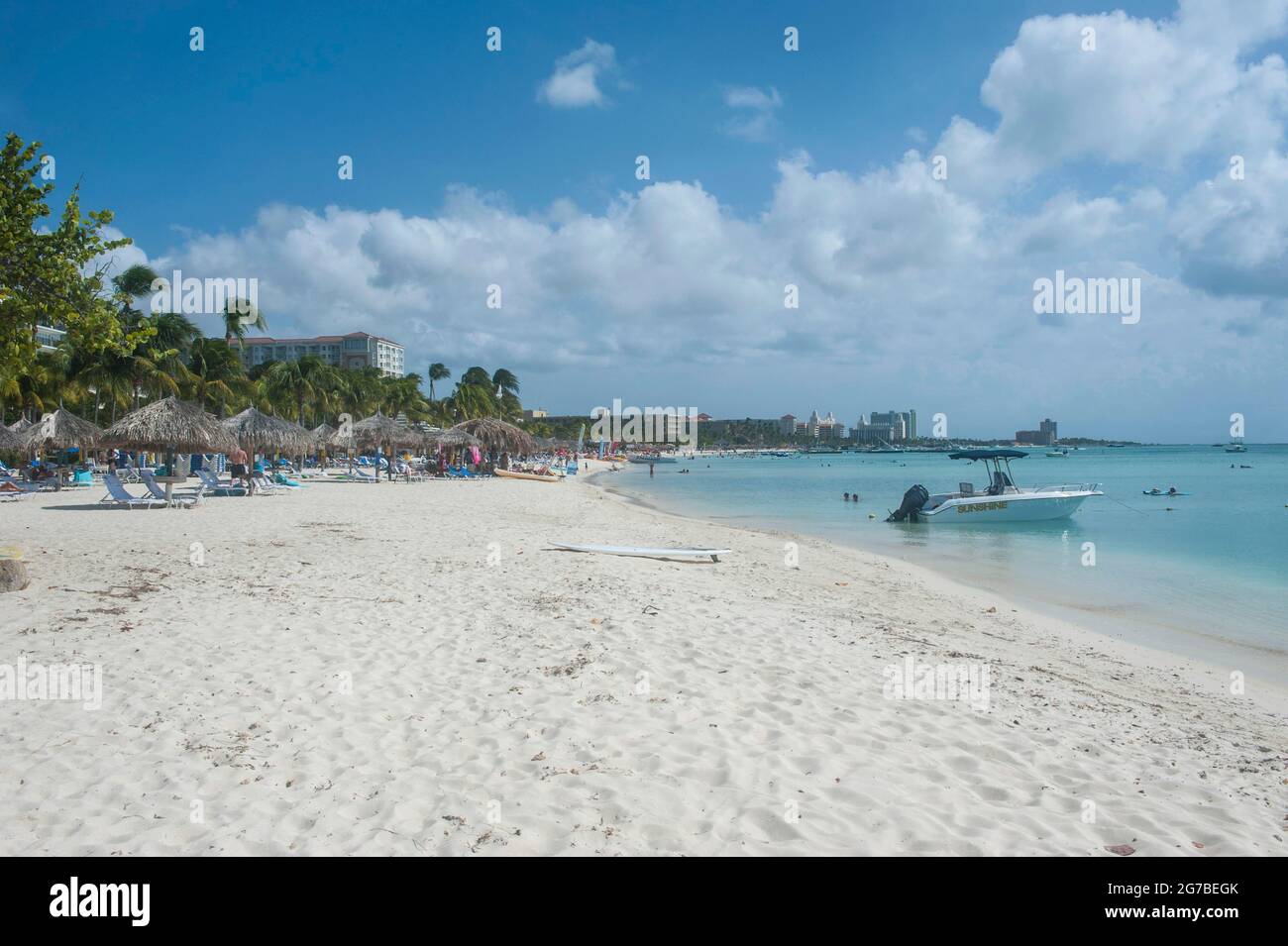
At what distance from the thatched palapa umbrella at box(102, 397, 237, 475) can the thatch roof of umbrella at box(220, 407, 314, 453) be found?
2.97 m

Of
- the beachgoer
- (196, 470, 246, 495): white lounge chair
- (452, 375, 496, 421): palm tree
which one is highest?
(452, 375, 496, 421): palm tree

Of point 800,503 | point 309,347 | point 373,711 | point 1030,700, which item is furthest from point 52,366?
point 309,347

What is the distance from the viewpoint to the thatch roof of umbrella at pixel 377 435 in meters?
35.8

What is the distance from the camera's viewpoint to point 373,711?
4.67 metres

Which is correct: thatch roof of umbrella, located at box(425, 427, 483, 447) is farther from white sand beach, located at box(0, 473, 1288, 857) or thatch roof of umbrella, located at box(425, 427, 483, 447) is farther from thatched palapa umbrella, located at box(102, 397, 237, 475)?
white sand beach, located at box(0, 473, 1288, 857)

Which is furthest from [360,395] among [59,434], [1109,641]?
[1109,641]

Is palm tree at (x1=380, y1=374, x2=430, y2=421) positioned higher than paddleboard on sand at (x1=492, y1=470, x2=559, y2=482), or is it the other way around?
palm tree at (x1=380, y1=374, x2=430, y2=421)

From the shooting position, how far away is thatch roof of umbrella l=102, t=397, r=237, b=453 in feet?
62.6

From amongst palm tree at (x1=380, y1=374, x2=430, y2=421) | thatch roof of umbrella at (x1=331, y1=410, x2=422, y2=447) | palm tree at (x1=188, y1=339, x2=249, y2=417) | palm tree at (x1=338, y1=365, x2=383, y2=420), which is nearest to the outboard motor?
thatch roof of umbrella at (x1=331, y1=410, x2=422, y2=447)

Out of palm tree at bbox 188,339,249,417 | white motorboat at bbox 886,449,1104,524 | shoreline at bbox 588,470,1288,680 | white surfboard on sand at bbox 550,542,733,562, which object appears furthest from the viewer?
palm tree at bbox 188,339,249,417

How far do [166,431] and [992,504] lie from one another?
79.3ft

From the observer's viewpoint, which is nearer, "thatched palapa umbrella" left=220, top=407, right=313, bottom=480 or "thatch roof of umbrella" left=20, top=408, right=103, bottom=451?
"thatched palapa umbrella" left=220, top=407, right=313, bottom=480
